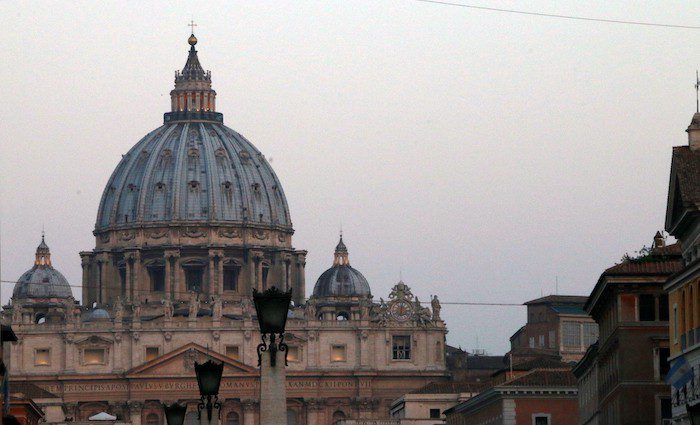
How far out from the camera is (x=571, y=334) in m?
188

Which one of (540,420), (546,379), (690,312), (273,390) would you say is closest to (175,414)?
(690,312)

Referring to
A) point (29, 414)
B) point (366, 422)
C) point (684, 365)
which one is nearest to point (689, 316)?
point (684, 365)

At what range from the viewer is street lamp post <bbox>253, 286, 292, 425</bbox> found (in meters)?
44.6

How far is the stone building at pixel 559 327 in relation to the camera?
18625 centimetres

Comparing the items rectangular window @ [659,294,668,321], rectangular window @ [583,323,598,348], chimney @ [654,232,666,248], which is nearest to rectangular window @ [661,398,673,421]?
rectangular window @ [659,294,668,321]

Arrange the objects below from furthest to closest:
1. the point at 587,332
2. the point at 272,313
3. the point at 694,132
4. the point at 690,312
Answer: the point at 587,332 < the point at 694,132 < the point at 690,312 < the point at 272,313

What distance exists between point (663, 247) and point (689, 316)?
58.8 feet

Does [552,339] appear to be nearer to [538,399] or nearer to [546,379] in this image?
[546,379]

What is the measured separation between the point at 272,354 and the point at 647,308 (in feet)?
101

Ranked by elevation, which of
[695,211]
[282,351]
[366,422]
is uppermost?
[366,422]

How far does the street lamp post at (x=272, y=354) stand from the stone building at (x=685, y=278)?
47.5 ft

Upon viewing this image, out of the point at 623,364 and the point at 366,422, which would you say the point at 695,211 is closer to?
the point at 623,364

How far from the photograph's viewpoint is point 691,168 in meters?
60.0

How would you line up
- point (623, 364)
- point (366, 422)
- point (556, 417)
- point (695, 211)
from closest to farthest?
point (695, 211) → point (623, 364) → point (556, 417) → point (366, 422)
